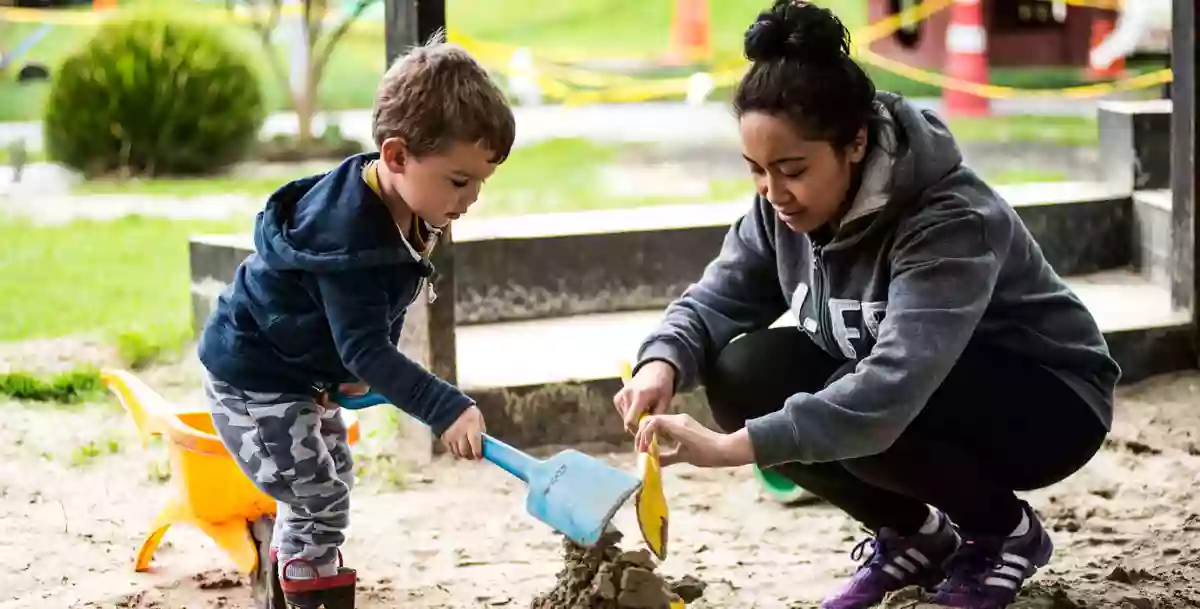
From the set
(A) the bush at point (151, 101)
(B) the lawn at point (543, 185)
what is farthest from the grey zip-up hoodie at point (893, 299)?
(A) the bush at point (151, 101)

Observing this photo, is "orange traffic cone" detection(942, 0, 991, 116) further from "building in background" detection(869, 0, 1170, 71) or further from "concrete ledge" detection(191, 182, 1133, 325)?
"concrete ledge" detection(191, 182, 1133, 325)

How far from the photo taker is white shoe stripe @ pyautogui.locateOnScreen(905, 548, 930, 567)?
89.7 inches

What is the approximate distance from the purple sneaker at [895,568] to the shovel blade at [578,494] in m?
0.51

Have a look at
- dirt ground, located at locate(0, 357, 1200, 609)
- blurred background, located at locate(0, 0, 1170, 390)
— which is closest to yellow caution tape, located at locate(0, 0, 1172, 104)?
blurred background, located at locate(0, 0, 1170, 390)

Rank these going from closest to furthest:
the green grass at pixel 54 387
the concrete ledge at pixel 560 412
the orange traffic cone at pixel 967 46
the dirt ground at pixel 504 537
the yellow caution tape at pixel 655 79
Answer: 1. the dirt ground at pixel 504 537
2. the concrete ledge at pixel 560 412
3. the green grass at pixel 54 387
4. the yellow caution tape at pixel 655 79
5. the orange traffic cone at pixel 967 46

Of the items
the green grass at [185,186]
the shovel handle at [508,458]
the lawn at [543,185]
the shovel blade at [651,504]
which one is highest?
the shovel handle at [508,458]

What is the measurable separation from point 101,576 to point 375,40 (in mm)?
8838

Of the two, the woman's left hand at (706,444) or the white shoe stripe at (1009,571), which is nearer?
the woman's left hand at (706,444)

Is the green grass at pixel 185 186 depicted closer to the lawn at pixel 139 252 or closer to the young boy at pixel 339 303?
the lawn at pixel 139 252

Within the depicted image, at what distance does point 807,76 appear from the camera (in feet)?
6.35

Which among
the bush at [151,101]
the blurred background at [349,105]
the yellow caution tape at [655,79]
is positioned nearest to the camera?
the blurred background at [349,105]

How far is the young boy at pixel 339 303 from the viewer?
196 centimetres

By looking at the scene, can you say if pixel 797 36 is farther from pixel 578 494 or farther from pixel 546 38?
pixel 546 38

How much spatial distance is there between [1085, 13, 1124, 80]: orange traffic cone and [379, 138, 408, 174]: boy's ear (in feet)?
27.4
